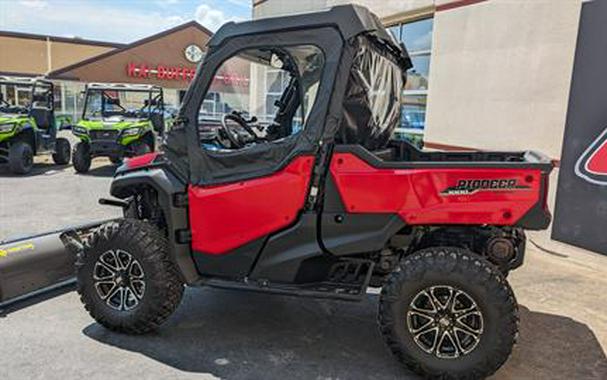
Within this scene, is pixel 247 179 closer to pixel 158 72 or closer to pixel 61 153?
pixel 61 153

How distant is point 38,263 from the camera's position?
4.43 meters

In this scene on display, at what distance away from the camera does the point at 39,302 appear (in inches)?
174

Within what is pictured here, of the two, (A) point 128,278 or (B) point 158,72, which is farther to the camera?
(B) point 158,72

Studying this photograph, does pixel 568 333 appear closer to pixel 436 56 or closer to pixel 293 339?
pixel 293 339

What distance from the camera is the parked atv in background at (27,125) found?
38.3 ft

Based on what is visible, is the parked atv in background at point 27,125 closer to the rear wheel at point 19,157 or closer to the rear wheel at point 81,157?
the rear wheel at point 19,157

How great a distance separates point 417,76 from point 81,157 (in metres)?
8.09

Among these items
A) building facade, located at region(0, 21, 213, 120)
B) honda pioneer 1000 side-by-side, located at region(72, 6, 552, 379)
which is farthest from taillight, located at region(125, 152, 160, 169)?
building facade, located at region(0, 21, 213, 120)

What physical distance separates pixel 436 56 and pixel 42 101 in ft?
32.9

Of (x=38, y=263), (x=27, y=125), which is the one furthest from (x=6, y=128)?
(x=38, y=263)

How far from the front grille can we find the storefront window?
671 centimetres

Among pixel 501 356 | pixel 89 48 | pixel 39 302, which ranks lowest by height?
pixel 39 302

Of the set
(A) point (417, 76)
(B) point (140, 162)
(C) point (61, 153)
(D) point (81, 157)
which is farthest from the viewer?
(C) point (61, 153)

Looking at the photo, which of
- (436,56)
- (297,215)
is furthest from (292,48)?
(436,56)
